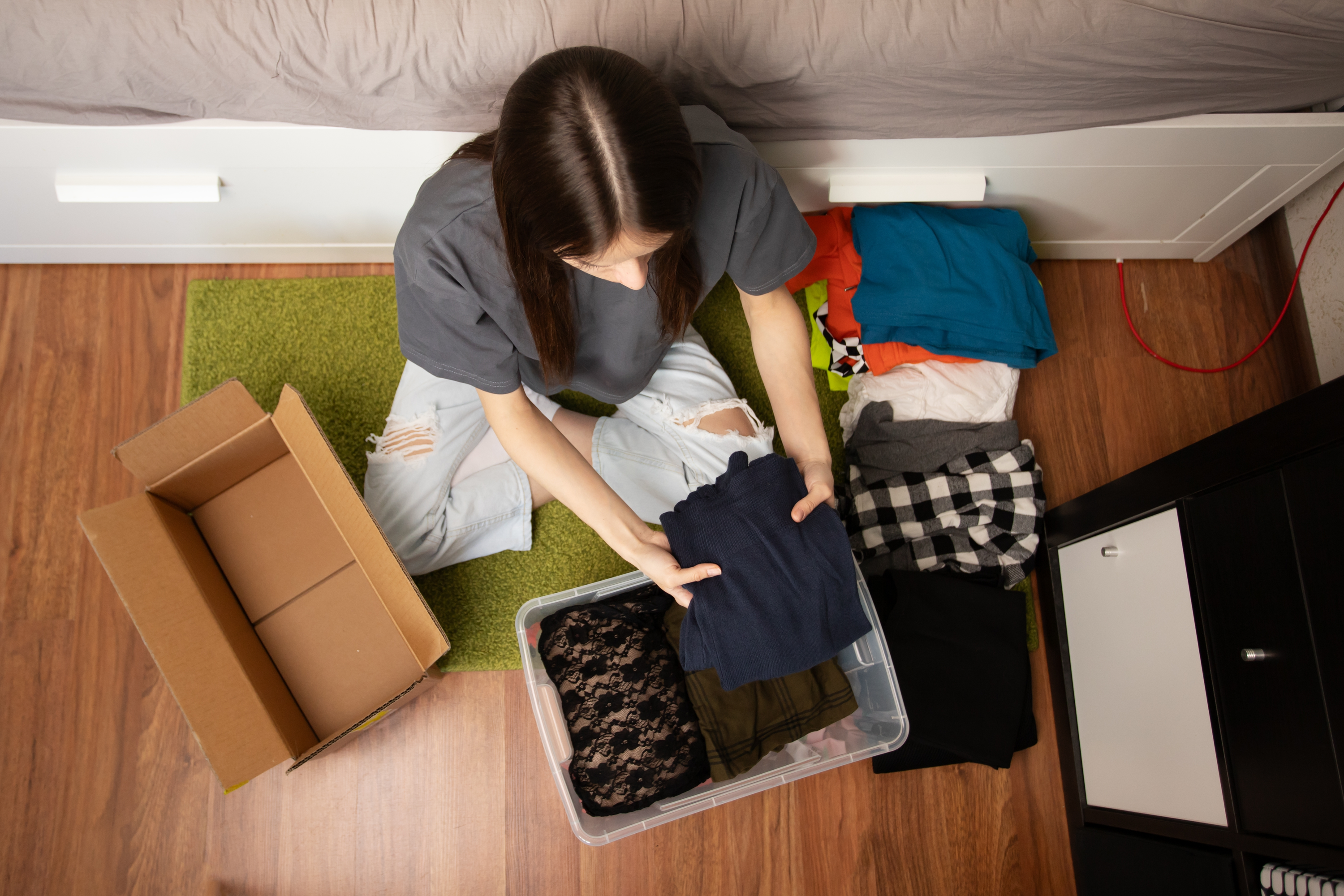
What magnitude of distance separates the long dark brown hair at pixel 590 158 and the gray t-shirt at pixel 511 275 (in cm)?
10

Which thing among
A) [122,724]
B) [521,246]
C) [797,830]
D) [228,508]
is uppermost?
[521,246]

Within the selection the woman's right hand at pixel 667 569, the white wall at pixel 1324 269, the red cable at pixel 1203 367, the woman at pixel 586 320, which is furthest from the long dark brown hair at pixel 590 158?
the white wall at pixel 1324 269

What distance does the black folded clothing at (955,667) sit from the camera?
45.7 inches

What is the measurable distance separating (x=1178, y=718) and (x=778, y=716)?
1.58 ft

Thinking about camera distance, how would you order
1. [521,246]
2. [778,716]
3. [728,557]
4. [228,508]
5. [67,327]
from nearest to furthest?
[521,246], [728,557], [778,716], [228,508], [67,327]

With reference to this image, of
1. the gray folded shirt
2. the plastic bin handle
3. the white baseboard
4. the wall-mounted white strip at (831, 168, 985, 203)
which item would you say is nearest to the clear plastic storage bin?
the plastic bin handle

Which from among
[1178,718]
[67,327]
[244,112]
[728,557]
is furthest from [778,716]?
[67,327]

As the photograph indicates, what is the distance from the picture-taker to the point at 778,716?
39.9 inches

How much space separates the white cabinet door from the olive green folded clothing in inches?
14.6

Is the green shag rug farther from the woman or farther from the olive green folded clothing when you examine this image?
the olive green folded clothing

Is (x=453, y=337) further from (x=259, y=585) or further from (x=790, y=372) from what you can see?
(x=259, y=585)

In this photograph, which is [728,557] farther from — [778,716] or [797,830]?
[797,830]

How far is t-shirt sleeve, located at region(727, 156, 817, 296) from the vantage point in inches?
31.4

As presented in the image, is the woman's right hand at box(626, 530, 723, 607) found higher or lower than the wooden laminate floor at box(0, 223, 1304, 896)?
higher
